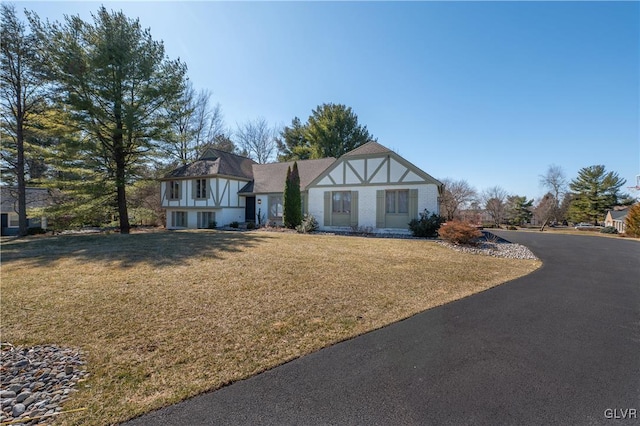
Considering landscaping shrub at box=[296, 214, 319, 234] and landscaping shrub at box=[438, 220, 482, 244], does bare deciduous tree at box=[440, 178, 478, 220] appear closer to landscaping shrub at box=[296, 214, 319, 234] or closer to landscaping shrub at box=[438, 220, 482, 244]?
landscaping shrub at box=[296, 214, 319, 234]

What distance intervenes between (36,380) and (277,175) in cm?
1986

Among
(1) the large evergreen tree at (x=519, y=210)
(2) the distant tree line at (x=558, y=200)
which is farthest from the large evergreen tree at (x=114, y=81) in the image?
(1) the large evergreen tree at (x=519, y=210)

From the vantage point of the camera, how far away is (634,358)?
3139 millimetres

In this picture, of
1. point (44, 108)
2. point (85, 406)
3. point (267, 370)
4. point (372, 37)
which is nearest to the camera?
point (85, 406)

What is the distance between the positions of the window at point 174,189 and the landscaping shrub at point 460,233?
64.4ft

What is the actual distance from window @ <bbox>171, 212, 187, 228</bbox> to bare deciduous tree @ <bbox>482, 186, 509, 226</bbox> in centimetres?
3716

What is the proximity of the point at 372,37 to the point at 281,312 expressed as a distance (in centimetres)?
1108

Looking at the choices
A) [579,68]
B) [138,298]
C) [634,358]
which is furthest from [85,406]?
[579,68]

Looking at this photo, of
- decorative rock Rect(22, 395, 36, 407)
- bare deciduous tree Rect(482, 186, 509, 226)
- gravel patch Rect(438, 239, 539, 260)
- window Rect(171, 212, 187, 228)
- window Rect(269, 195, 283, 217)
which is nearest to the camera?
decorative rock Rect(22, 395, 36, 407)

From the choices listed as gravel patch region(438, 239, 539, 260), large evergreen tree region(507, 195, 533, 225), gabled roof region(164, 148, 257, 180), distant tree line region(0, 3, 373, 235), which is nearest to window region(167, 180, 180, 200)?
gabled roof region(164, 148, 257, 180)

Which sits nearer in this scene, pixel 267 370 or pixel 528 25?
pixel 267 370

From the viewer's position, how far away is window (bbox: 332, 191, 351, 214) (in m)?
17.4

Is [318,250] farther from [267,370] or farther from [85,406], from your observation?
[85,406]

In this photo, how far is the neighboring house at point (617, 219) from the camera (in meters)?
28.1
